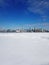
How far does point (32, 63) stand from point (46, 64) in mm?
259

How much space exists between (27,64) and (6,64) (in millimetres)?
381

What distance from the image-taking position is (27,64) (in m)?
1.72

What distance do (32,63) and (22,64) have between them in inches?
8.0

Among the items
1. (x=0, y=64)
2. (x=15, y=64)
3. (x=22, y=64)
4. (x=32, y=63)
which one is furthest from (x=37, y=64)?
(x=0, y=64)

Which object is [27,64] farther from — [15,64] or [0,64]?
[0,64]

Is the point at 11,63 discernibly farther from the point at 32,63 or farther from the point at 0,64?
the point at 32,63

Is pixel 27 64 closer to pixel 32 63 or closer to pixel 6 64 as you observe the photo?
pixel 32 63

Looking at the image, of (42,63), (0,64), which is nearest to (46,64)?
(42,63)

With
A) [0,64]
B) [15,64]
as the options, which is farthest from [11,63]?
[0,64]

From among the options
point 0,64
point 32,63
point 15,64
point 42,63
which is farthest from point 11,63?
point 42,63

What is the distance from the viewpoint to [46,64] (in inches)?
67.1

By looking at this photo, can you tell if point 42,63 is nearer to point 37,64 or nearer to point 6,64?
point 37,64

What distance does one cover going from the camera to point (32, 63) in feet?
5.83

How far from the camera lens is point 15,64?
169 cm
